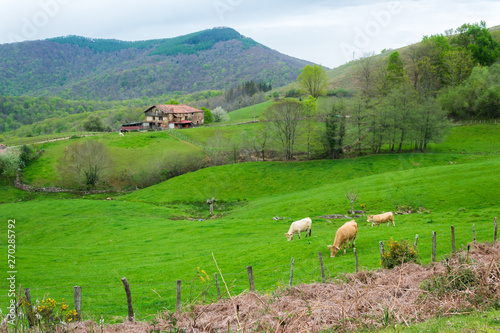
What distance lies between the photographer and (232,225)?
33.6 m

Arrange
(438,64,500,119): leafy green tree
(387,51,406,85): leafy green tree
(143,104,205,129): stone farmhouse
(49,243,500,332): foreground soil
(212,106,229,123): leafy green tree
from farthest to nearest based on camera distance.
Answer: (212,106,229,123): leafy green tree → (143,104,205,129): stone farmhouse → (387,51,406,85): leafy green tree → (438,64,500,119): leafy green tree → (49,243,500,332): foreground soil

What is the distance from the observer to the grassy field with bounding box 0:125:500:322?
1706 cm

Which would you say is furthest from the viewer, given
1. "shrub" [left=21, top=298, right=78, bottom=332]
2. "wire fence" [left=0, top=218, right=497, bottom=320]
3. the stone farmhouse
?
the stone farmhouse

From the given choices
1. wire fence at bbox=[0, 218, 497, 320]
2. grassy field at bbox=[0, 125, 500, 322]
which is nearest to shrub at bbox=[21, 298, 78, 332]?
grassy field at bbox=[0, 125, 500, 322]

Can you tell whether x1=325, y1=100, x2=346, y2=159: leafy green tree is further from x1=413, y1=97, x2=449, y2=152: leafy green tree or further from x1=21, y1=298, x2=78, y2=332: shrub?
x1=21, y1=298, x2=78, y2=332: shrub

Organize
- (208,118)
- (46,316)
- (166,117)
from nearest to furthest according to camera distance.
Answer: (46,316) < (166,117) < (208,118)

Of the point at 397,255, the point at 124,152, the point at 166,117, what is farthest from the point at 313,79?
the point at 397,255

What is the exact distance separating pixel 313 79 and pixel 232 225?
279ft

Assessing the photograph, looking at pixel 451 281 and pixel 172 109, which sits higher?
pixel 172 109

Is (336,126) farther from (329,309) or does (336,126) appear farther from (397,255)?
(329,309)

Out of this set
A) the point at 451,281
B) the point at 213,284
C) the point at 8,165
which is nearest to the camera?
the point at 451,281

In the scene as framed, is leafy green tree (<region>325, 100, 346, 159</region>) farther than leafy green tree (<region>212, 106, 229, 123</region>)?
No

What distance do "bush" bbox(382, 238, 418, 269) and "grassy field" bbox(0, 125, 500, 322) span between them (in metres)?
1.05

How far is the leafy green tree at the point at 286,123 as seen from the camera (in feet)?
211
